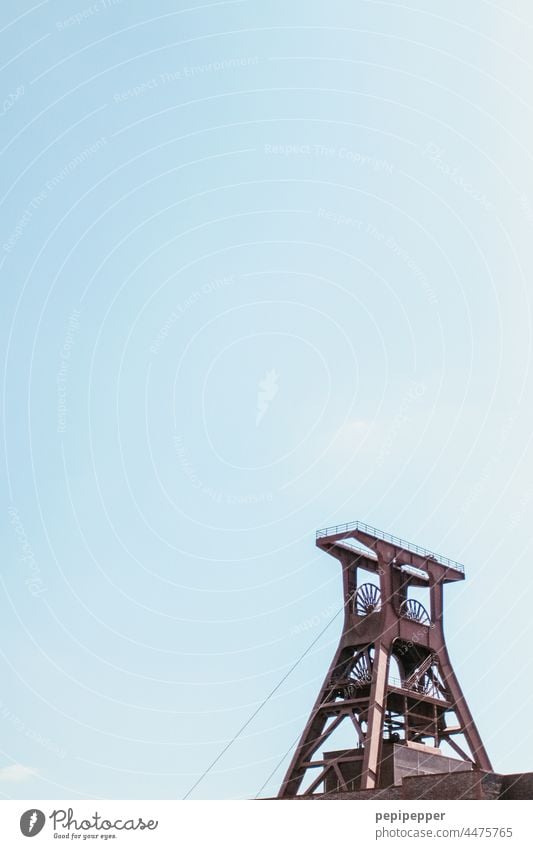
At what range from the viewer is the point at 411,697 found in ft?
140

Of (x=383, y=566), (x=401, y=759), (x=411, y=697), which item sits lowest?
(x=401, y=759)

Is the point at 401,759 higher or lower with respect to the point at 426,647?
lower
